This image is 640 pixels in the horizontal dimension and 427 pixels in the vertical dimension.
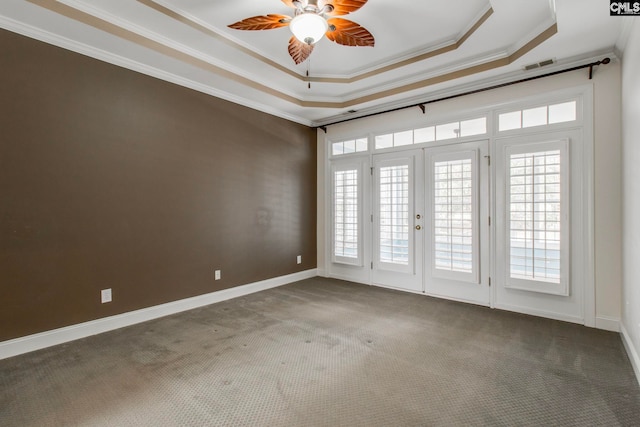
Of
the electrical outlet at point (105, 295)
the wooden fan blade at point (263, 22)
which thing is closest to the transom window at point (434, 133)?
the wooden fan blade at point (263, 22)

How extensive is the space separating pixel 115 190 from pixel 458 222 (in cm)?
406

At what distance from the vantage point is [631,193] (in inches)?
101

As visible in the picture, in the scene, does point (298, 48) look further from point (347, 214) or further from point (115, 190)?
point (347, 214)

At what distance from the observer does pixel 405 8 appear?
9.25ft

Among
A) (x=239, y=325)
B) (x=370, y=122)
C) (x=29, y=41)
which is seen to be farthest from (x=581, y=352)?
(x=29, y=41)

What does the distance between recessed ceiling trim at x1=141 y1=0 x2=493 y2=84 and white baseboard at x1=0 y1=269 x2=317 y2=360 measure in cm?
298

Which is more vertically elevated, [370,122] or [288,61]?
[288,61]

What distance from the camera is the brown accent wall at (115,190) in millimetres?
2693

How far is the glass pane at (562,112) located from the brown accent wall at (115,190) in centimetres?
366

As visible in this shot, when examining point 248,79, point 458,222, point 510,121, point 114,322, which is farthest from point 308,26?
point 114,322

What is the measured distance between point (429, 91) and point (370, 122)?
1.08 metres

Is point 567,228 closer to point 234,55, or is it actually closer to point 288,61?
point 288,61

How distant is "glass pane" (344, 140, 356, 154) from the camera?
17.4 feet

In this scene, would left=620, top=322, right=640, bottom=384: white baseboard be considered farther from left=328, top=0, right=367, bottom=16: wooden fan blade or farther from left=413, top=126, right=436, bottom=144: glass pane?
left=328, top=0, right=367, bottom=16: wooden fan blade
